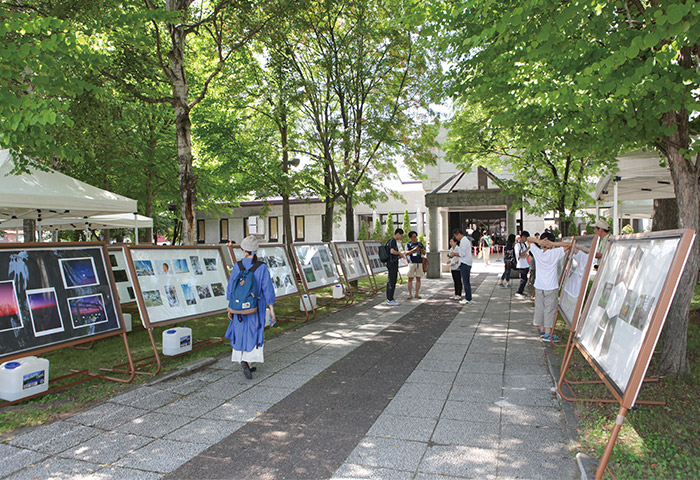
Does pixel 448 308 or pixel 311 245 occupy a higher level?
pixel 311 245

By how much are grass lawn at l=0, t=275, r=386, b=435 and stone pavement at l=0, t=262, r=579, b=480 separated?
0.31 meters

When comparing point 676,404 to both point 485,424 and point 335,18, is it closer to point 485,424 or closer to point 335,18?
point 485,424

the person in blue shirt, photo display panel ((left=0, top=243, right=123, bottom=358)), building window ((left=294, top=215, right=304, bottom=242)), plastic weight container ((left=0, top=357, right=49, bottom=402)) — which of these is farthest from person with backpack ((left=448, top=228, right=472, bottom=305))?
building window ((left=294, top=215, right=304, bottom=242))

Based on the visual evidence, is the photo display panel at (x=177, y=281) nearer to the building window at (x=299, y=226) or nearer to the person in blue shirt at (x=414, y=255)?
the person in blue shirt at (x=414, y=255)

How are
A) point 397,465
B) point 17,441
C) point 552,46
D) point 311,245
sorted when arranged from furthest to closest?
1. point 311,245
2. point 552,46
3. point 17,441
4. point 397,465

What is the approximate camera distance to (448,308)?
1130cm

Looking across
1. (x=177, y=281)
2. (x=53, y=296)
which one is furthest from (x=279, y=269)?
(x=53, y=296)

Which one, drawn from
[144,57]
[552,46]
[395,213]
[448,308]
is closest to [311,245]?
[448,308]

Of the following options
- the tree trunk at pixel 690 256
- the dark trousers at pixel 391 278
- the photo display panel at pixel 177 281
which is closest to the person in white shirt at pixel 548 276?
the tree trunk at pixel 690 256

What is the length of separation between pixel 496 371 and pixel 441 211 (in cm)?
1581

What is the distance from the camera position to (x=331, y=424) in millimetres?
4297

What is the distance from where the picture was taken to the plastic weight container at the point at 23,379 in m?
4.89

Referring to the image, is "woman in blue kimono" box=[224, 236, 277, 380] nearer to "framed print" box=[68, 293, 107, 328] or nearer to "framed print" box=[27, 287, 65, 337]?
"framed print" box=[68, 293, 107, 328]

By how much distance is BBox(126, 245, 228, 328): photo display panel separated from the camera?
6.27 m
